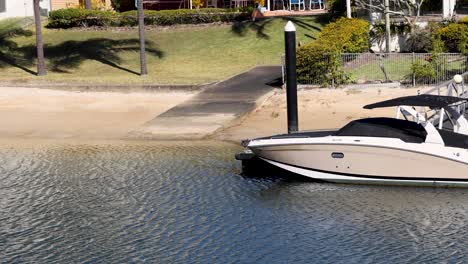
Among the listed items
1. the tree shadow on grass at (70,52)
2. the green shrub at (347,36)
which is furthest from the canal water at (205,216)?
the tree shadow on grass at (70,52)

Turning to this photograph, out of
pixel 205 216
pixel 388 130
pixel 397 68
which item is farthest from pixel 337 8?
pixel 205 216

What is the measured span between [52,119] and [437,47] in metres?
15.3

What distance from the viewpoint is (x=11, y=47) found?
49.8 meters

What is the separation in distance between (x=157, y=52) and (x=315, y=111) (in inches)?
703

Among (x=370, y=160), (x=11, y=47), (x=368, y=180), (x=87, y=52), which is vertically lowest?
(x=368, y=180)

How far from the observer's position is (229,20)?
53312 mm

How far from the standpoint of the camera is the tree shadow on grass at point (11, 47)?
45.3 metres

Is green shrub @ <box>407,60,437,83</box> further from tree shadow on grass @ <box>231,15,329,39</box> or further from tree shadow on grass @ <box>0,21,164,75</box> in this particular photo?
tree shadow on grass @ <box>231,15,329,39</box>

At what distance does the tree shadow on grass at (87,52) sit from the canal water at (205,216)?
19729 millimetres

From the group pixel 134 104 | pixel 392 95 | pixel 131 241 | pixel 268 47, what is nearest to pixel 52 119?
pixel 134 104

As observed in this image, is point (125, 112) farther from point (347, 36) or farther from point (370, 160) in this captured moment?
point (370, 160)

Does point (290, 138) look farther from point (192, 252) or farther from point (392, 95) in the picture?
A: point (392, 95)

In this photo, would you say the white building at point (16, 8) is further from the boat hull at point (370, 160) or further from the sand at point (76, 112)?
the boat hull at point (370, 160)

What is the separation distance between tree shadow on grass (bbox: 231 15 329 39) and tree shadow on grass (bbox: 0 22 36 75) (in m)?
12.2
